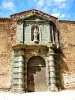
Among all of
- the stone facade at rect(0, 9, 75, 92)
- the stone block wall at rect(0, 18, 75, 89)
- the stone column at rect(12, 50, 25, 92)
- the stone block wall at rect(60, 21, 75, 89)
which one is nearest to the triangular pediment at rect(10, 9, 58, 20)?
the stone facade at rect(0, 9, 75, 92)

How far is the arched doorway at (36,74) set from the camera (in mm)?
12305

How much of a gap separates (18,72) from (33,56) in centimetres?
163

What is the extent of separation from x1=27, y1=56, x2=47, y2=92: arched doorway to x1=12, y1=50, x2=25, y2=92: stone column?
2.07 ft

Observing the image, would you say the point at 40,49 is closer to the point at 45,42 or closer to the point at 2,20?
the point at 45,42

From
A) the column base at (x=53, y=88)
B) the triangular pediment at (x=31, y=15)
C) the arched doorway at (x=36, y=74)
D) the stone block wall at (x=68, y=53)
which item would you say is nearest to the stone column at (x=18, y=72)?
the arched doorway at (x=36, y=74)

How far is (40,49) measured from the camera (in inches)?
499

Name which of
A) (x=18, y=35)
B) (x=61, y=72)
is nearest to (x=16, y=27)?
(x=18, y=35)

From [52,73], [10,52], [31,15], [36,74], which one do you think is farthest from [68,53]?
[10,52]

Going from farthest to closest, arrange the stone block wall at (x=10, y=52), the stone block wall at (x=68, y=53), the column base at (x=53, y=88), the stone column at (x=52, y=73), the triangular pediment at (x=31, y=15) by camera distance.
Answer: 1. the triangular pediment at (x=31, y=15)
2. the stone block wall at (x=68, y=53)
3. the stone block wall at (x=10, y=52)
4. the stone column at (x=52, y=73)
5. the column base at (x=53, y=88)

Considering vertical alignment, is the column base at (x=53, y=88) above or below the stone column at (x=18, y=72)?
below

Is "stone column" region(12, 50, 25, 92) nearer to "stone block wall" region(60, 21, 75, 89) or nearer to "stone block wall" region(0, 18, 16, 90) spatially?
"stone block wall" region(0, 18, 16, 90)

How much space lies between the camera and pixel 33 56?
12.7 m

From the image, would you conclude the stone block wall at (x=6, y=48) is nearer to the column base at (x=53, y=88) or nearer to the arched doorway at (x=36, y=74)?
the arched doorway at (x=36, y=74)

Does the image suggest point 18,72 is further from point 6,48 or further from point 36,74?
point 6,48
